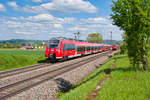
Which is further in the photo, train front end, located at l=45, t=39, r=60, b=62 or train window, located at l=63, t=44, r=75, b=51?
train window, located at l=63, t=44, r=75, b=51

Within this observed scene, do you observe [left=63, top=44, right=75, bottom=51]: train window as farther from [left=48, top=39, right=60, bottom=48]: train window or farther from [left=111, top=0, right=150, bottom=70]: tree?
[left=111, top=0, right=150, bottom=70]: tree

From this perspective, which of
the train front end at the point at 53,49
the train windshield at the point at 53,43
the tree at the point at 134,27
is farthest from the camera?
the train windshield at the point at 53,43

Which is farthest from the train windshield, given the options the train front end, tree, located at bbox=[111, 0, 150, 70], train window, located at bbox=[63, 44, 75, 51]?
tree, located at bbox=[111, 0, 150, 70]

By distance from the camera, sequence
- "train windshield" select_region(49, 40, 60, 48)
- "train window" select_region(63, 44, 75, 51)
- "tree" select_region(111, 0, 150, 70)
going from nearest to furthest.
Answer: "tree" select_region(111, 0, 150, 70) → "train windshield" select_region(49, 40, 60, 48) → "train window" select_region(63, 44, 75, 51)

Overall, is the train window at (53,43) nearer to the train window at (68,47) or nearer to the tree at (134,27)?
the train window at (68,47)

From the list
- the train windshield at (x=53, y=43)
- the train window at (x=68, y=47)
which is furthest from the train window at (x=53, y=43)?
the train window at (x=68, y=47)

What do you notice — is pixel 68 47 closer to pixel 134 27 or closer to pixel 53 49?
pixel 53 49

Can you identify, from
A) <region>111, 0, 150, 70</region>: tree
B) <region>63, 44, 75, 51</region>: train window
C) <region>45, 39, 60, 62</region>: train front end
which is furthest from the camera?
<region>63, 44, 75, 51</region>: train window

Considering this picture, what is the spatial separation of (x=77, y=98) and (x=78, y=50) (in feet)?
73.8

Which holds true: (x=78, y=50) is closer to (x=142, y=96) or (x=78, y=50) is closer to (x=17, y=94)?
(x=17, y=94)

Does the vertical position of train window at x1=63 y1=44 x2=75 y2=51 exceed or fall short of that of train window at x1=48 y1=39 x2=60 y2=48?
it falls short

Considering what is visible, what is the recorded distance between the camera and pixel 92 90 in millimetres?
7285

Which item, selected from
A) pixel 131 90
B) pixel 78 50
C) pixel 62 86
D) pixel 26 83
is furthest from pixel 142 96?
pixel 78 50

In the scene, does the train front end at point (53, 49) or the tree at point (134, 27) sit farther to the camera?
the train front end at point (53, 49)
